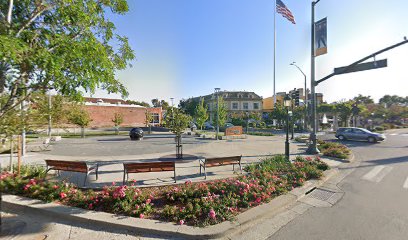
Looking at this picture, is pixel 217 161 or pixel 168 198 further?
pixel 217 161

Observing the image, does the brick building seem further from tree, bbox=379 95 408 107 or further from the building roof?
tree, bbox=379 95 408 107

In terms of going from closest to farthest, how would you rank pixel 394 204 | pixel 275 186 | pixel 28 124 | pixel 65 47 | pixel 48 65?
pixel 28 124 → pixel 48 65 → pixel 65 47 → pixel 394 204 → pixel 275 186

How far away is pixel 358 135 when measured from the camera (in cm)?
2106

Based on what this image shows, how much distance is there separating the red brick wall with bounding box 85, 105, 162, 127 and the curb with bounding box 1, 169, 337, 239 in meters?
36.8

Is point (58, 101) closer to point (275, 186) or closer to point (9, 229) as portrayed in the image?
point (9, 229)

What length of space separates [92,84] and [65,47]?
1.00m

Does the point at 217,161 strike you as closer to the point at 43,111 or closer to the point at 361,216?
the point at 361,216

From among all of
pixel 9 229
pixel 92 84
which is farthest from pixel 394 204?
pixel 9 229

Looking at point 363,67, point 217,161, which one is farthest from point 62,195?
point 363,67

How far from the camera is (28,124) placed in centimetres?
394

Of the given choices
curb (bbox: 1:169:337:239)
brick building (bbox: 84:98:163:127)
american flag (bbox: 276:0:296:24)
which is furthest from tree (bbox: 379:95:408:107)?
curb (bbox: 1:169:337:239)

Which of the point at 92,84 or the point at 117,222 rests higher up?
the point at 92,84

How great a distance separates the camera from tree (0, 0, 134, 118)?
177 inches

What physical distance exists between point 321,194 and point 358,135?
18933mm
